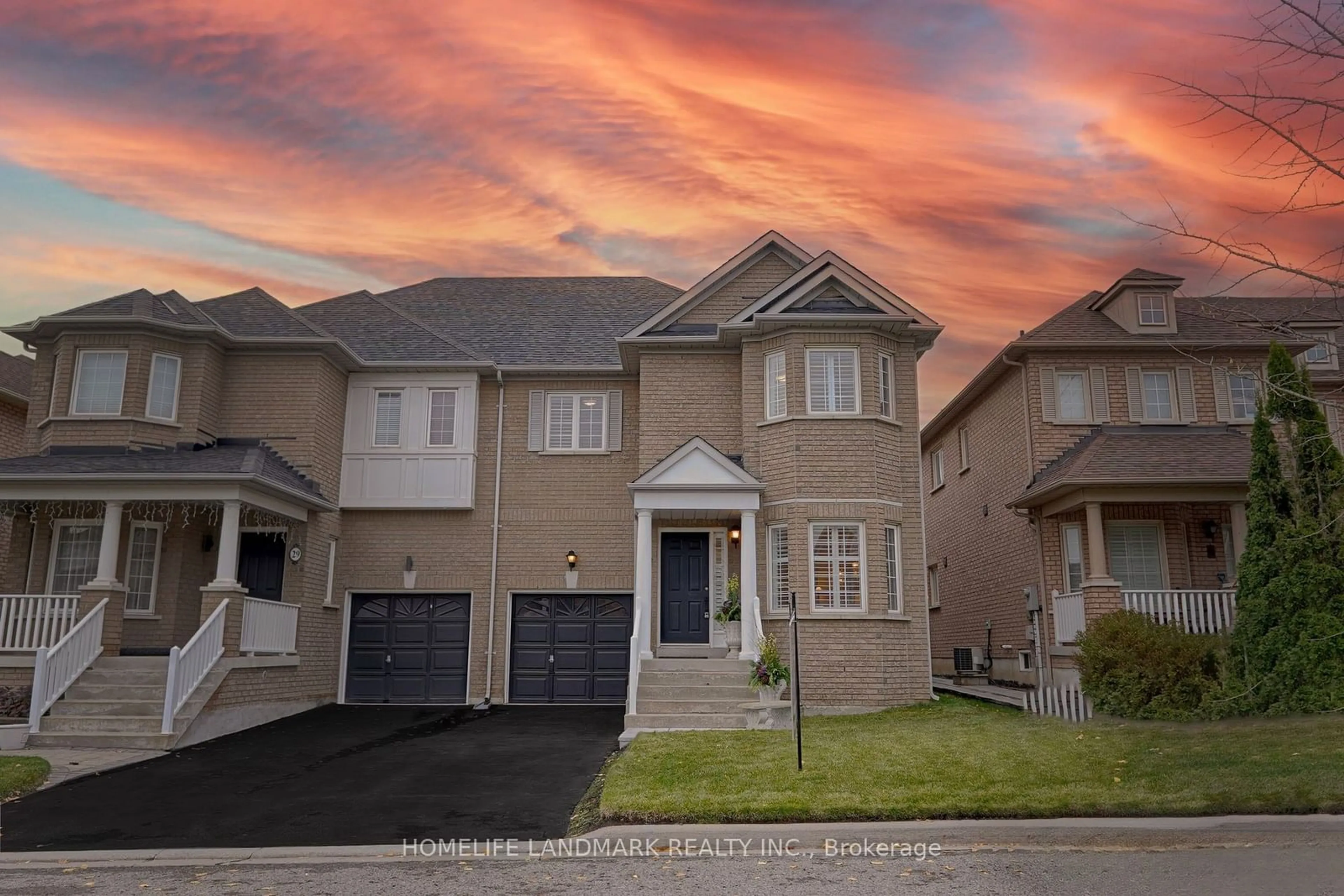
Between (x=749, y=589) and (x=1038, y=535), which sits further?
(x=1038, y=535)

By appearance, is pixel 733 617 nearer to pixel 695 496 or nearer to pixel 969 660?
pixel 695 496

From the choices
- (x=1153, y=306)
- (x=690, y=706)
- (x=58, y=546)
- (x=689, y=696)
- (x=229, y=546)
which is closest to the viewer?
(x=690, y=706)

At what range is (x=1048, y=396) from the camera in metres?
18.7

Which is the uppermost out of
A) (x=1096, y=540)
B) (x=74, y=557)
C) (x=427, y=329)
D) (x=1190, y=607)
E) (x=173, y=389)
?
(x=427, y=329)

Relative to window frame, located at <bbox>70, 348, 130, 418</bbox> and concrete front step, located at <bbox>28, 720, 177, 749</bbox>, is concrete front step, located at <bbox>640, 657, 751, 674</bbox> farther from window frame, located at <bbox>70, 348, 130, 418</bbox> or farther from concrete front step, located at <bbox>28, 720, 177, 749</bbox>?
window frame, located at <bbox>70, 348, 130, 418</bbox>

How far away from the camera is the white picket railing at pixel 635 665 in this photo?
14.1 m

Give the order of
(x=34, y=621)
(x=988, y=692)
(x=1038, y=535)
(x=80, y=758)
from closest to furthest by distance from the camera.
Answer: (x=80, y=758), (x=34, y=621), (x=988, y=692), (x=1038, y=535)

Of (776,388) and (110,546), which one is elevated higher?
(776,388)

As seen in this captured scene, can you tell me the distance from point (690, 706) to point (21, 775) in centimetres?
838

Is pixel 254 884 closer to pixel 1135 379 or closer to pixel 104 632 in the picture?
pixel 104 632

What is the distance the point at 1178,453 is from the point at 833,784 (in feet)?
37.5

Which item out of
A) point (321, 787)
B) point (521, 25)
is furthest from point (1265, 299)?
point (321, 787)

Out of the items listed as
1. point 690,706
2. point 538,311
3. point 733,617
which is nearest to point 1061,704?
point 733,617

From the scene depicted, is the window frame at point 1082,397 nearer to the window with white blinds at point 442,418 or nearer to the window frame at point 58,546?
the window with white blinds at point 442,418
